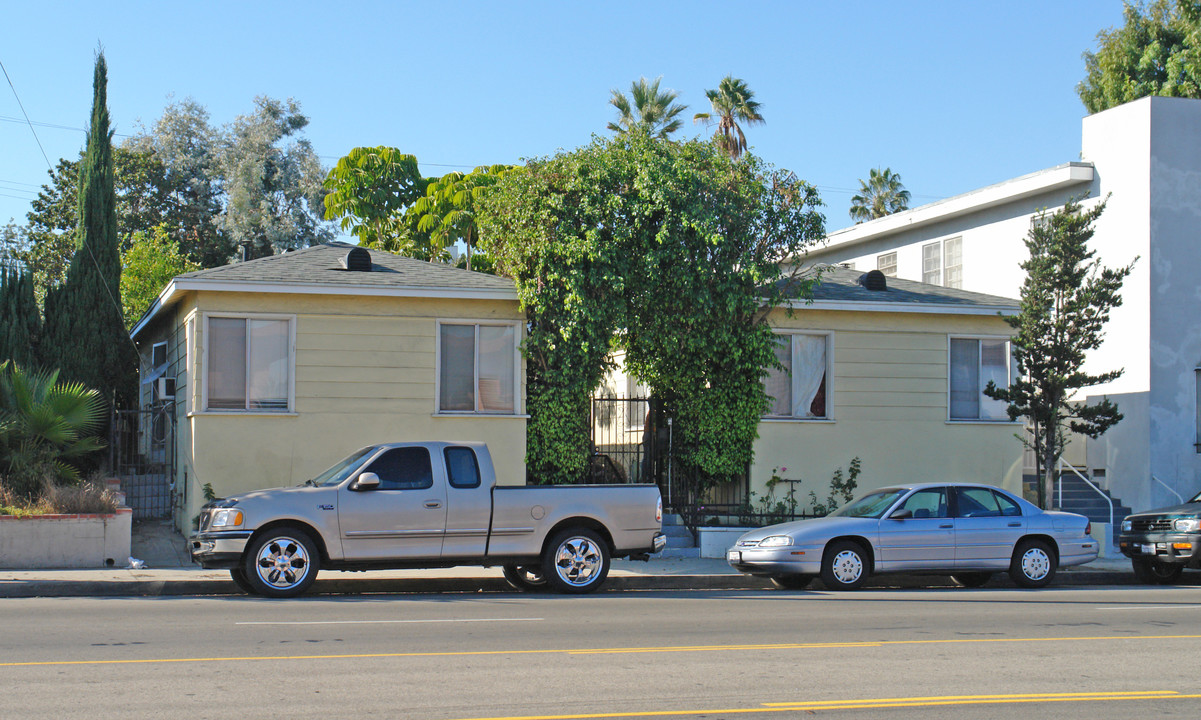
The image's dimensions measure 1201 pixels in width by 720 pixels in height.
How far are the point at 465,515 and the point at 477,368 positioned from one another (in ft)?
18.3

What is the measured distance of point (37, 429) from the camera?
672 inches

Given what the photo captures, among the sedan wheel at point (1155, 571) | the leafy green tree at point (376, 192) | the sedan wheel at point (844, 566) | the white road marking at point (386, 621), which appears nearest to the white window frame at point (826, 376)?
the sedan wheel at point (844, 566)

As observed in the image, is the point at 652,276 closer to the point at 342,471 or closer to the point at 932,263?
the point at 342,471

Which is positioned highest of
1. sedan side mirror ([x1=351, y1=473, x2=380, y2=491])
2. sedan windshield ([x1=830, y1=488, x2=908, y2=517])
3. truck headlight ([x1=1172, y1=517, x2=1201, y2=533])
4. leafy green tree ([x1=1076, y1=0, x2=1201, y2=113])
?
leafy green tree ([x1=1076, y1=0, x2=1201, y2=113])

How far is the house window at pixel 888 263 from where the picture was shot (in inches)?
1169

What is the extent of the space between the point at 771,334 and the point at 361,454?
8164 mm

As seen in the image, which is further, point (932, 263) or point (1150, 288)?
point (932, 263)

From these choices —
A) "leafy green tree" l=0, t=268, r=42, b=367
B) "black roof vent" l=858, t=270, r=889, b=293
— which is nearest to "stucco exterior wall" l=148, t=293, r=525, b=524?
"leafy green tree" l=0, t=268, r=42, b=367

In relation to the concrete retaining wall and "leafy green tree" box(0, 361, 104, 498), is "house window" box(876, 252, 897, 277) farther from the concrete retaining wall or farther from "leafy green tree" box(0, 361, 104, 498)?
the concrete retaining wall

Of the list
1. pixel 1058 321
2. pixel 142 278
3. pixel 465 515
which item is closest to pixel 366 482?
pixel 465 515

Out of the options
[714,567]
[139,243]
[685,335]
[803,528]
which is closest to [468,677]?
[803,528]

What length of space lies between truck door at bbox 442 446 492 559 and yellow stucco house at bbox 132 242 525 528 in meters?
4.99

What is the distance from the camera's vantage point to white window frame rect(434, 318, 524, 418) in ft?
61.8

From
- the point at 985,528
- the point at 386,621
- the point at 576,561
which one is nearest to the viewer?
the point at 386,621
